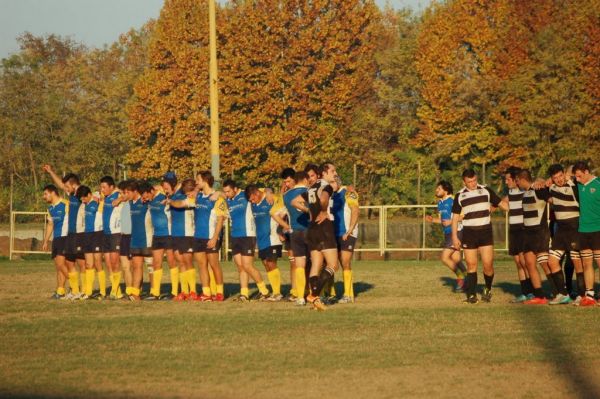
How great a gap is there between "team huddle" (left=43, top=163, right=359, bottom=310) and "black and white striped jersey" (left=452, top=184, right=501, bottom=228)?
1686 mm

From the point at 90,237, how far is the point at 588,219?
8.67 m

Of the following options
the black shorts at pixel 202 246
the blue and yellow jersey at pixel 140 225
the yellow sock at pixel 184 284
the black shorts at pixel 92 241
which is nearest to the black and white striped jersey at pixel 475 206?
the black shorts at pixel 202 246

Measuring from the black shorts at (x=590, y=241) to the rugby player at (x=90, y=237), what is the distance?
8.37 metres

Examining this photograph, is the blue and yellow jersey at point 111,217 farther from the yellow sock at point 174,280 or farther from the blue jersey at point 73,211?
the yellow sock at point 174,280

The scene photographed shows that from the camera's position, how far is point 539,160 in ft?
174

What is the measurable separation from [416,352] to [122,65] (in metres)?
75.6

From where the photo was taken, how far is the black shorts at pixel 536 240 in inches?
766

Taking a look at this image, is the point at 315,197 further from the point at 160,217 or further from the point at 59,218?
the point at 59,218

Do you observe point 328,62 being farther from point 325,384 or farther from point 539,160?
point 325,384

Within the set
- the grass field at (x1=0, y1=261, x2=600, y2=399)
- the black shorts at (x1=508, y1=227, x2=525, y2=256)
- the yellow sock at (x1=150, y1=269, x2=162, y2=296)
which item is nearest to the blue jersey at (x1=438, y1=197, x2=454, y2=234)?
the grass field at (x1=0, y1=261, x2=600, y2=399)

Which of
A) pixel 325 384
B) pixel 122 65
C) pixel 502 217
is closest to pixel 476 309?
pixel 325 384

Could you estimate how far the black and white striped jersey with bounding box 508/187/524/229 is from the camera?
19.8 metres

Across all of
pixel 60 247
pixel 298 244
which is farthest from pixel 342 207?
pixel 60 247

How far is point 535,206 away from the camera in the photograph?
19.5 m
